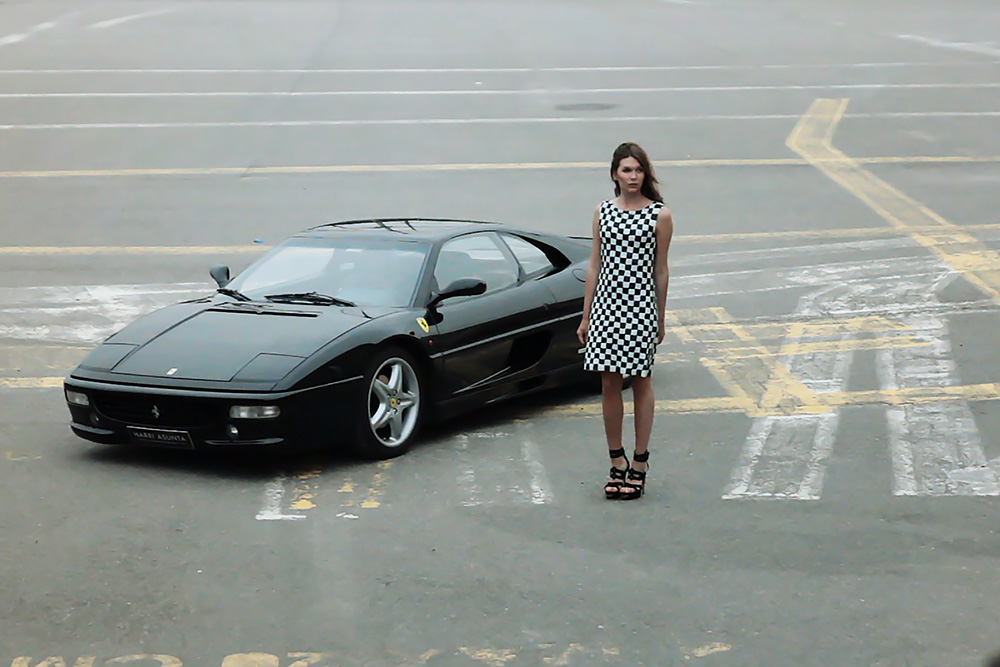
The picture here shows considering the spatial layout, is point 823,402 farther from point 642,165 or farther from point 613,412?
point 642,165

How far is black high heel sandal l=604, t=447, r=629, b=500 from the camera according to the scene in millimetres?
7477

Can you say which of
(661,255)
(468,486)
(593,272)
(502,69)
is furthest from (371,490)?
(502,69)

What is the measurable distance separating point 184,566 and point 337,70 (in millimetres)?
27059

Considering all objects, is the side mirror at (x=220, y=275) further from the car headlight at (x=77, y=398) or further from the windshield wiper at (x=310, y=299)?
the car headlight at (x=77, y=398)

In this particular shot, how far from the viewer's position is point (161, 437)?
313 inches

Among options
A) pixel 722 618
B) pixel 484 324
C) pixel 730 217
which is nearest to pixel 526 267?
pixel 484 324

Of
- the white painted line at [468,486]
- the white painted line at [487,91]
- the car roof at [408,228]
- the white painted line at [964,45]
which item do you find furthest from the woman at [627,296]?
the white painted line at [964,45]

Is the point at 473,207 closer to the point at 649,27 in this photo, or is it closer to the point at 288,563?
the point at 288,563

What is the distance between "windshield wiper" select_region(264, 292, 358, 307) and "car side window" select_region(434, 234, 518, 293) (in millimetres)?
625

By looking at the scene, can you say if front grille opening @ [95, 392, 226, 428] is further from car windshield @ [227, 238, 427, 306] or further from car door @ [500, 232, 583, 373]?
car door @ [500, 232, 583, 373]

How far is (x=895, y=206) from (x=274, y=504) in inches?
497

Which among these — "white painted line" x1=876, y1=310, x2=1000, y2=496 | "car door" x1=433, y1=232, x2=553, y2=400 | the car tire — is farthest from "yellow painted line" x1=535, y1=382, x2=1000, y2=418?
the car tire

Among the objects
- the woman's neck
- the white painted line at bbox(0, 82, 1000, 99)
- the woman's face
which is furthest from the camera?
the white painted line at bbox(0, 82, 1000, 99)

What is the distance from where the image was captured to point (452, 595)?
236 inches
